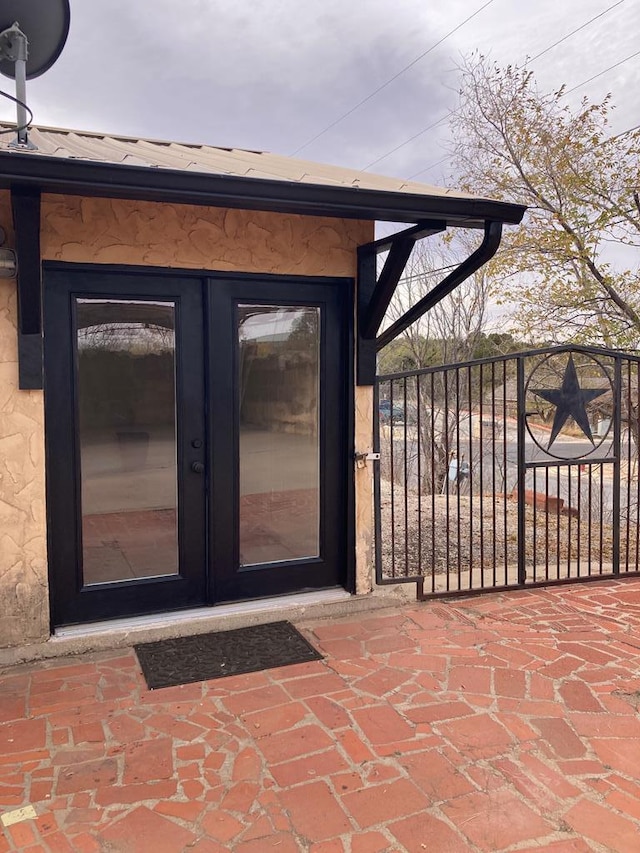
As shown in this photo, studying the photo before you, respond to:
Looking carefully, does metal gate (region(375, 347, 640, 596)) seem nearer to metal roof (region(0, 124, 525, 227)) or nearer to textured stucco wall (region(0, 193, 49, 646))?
metal roof (region(0, 124, 525, 227))

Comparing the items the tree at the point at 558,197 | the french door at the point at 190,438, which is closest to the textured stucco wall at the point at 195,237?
the french door at the point at 190,438

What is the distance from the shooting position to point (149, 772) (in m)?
2.67

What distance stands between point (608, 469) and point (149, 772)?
1518cm

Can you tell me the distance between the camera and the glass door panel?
170 inches

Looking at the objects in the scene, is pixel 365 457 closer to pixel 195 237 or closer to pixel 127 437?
pixel 127 437

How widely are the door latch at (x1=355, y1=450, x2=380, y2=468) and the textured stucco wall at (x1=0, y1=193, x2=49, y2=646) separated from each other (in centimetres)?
204

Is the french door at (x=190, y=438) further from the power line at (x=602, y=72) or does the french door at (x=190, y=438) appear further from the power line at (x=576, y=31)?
the power line at (x=576, y=31)

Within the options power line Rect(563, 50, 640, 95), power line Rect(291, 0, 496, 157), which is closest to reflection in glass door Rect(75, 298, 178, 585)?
power line Rect(291, 0, 496, 157)

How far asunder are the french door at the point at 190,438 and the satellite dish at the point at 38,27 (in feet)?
3.76

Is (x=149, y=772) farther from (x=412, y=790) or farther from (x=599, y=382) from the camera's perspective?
(x=599, y=382)

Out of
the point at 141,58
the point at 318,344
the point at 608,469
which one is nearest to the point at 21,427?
the point at 318,344

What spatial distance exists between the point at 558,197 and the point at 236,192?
7.33m

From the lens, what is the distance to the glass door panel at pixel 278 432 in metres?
4.32

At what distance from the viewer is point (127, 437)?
13.2 feet
